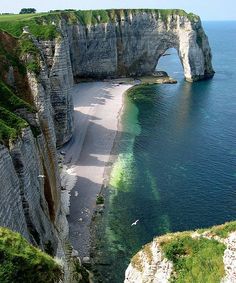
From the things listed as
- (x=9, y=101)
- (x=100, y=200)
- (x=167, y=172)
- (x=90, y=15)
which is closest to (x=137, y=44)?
(x=90, y=15)

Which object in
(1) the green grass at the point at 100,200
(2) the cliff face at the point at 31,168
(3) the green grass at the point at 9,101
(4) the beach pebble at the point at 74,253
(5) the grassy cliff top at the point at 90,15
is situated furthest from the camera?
(5) the grassy cliff top at the point at 90,15

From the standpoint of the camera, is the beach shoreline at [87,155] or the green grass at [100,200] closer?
the beach shoreline at [87,155]

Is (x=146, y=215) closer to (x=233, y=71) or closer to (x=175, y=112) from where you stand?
(x=175, y=112)

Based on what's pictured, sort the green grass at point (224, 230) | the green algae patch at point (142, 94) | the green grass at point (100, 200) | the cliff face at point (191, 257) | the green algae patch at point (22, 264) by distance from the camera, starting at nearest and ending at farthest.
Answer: the green algae patch at point (22, 264) → the cliff face at point (191, 257) → the green grass at point (224, 230) → the green grass at point (100, 200) → the green algae patch at point (142, 94)

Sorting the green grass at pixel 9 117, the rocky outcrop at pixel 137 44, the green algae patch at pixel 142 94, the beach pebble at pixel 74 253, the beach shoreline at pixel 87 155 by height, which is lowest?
the green algae patch at pixel 142 94

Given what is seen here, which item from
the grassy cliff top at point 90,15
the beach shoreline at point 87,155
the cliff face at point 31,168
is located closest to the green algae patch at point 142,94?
the beach shoreline at point 87,155

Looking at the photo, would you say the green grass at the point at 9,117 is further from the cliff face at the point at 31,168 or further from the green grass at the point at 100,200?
the green grass at the point at 100,200

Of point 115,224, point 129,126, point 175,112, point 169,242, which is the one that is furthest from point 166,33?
point 169,242

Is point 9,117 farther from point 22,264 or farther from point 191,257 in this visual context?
point 22,264
